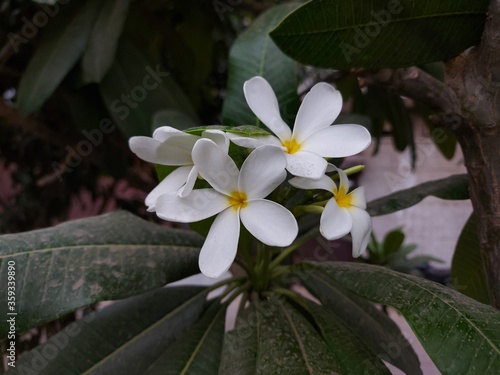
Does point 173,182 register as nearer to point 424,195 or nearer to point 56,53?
point 424,195

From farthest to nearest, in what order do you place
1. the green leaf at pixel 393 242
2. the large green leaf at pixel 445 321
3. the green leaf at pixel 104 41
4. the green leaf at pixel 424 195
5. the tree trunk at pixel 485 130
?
the green leaf at pixel 393 242 < the green leaf at pixel 104 41 < the green leaf at pixel 424 195 < the tree trunk at pixel 485 130 < the large green leaf at pixel 445 321

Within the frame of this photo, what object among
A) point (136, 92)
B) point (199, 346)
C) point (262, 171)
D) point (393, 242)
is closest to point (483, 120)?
point (262, 171)

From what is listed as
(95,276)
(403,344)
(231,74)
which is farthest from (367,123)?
(95,276)

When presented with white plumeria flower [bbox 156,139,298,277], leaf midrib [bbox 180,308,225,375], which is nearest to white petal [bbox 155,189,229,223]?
white plumeria flower [bbox 156,139,298,277]

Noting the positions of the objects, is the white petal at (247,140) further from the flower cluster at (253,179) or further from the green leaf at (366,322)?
the green leaf at (366,322)

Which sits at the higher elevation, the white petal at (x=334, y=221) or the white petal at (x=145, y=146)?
the white petal at (x=145, y=146)

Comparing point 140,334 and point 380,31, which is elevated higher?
point 380,31

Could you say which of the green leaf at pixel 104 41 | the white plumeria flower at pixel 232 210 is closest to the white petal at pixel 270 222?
the white plumeria flower at pixel 232 210
